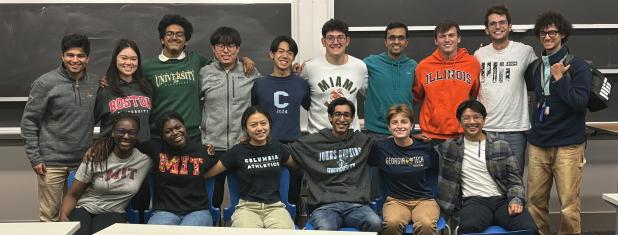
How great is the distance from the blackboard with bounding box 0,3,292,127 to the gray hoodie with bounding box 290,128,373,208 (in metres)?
1.08

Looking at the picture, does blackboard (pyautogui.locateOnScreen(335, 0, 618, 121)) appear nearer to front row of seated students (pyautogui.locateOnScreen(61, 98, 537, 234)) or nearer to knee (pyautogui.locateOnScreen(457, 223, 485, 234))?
front row of seated students (pyautogui.locateOnScreen(61, 98, 537, 234))

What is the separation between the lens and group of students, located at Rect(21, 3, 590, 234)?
10.8ft

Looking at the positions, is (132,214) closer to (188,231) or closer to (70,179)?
(70,179)

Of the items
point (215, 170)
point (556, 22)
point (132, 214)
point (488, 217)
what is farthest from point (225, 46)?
point (556, 22)

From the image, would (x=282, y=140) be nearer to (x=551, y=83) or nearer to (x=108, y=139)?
(x=108, y=139)

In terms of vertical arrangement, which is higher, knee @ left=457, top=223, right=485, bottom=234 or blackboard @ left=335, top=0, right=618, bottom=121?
blackboard @ left=335, top=0, right=618, bottom=121

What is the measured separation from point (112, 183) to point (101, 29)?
56.2 inches

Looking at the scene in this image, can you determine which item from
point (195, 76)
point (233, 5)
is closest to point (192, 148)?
point (195, 76)

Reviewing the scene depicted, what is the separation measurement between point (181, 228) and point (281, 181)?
98cm

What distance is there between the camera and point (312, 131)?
12.1 ft

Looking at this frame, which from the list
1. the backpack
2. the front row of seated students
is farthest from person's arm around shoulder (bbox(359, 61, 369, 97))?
the backpack

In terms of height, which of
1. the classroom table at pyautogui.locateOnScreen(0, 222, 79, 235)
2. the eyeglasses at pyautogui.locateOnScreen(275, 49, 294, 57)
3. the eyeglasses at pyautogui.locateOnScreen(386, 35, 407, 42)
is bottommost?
the classroom table at pyautogui.locateOnScreen(0, 222, 79, 235)

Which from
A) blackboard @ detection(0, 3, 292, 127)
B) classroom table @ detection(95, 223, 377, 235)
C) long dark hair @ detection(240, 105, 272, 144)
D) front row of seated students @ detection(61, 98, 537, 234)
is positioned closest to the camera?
classroom table @ detection(95, 223, 377, 235)

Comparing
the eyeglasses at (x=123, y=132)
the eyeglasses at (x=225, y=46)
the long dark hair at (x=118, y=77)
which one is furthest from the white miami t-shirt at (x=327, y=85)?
the eyeglasses at (x=123, y=132)
